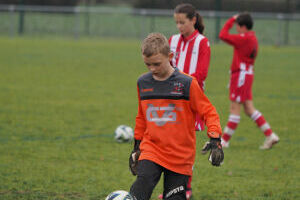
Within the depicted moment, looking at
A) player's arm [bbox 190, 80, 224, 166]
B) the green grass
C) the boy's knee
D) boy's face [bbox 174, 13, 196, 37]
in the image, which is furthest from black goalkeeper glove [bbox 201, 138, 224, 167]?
the green grass

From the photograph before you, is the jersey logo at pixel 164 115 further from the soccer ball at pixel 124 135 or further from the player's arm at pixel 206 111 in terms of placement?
the soccer ball at pixel 124 135

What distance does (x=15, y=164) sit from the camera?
6.28 metres

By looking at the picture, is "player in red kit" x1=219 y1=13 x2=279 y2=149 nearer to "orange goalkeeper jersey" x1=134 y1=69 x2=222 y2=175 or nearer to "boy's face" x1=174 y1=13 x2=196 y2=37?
"boy's face" x1=174 y1=13 x2=196 y2=37

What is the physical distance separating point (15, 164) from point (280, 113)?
6.01 meters

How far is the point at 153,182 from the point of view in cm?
382

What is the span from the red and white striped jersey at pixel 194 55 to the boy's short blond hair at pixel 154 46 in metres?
1.56

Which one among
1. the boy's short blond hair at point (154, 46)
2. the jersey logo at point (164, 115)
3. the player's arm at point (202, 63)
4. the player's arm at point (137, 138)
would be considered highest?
the boy's short blond hair at point (154, 46)

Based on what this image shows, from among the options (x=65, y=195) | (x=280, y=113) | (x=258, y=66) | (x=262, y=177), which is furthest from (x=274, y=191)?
(x=258, y=66)

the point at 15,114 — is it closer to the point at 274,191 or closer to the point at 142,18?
the point at 274,191

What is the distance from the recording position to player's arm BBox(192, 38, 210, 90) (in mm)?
5323

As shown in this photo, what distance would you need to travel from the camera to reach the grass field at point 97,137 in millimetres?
5555

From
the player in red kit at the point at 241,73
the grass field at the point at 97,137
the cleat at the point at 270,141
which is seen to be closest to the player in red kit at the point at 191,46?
the grass field at the point at 97,137

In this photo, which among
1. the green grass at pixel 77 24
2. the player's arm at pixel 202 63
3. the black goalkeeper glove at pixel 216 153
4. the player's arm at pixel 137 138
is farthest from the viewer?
the green grass at pixel 77 24

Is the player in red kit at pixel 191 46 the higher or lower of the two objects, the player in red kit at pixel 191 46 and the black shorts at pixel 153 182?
the higher
